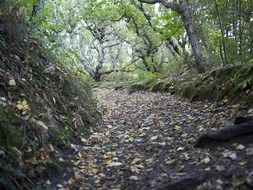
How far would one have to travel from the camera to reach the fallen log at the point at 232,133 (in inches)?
153

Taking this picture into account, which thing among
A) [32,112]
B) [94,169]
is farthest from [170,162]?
[32,112]

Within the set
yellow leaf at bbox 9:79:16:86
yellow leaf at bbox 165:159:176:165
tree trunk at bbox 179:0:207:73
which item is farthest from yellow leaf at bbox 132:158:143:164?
tree trunk at bbox 179:0:207:73

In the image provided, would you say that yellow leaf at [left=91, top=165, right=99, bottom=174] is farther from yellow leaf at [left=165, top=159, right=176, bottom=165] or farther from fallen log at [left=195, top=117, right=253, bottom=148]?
fallen log at [left=195, top=117, right=253, bottom=148]

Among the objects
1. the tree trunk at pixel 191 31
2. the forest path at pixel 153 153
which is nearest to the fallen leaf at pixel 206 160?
the forest path at pixel 153 153

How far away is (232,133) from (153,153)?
1.05 m

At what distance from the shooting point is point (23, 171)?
10.8 feet

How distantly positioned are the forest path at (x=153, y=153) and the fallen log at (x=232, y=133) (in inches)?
6.2

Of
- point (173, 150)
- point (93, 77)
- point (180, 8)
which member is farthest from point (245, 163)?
point (93, 77)

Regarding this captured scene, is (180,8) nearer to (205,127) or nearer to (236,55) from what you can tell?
(236,55)

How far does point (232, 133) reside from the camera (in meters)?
3.94

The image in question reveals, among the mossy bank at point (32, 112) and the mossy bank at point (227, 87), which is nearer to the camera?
the mossy bank at point (32, 112)

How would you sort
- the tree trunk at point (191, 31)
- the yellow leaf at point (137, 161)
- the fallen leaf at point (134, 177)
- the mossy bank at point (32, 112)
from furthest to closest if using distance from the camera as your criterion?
the tree trunk at point (191, 31) < the yellow leaf at point (137, 161) < the fallen leaf at point (134, 177) < the mossy bank at point (32, 112)

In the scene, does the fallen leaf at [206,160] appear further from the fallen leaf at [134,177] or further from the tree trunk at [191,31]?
the tree trunk at [191,31]

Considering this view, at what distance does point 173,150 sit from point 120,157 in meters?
0.70
